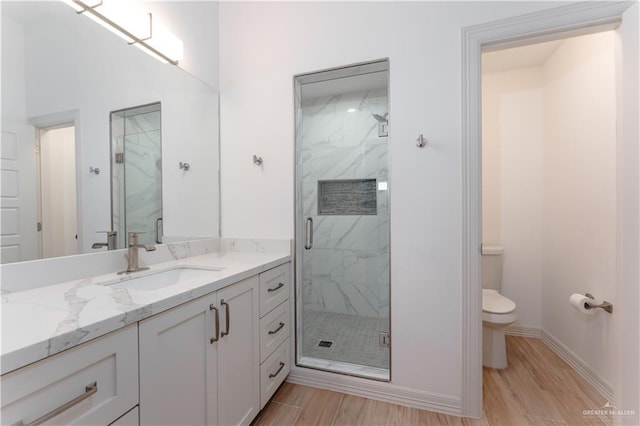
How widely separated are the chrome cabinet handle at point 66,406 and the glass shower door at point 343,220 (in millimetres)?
1242

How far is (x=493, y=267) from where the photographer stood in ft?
7.68

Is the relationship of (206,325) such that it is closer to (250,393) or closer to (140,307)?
(140,307)

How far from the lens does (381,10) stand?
5.26ft

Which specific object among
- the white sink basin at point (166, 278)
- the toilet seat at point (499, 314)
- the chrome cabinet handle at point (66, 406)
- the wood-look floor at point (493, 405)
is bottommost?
the wood-look floor at point (493, 405)

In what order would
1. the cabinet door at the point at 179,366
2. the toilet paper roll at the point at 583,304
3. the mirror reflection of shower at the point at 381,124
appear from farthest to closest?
the mirror reflection of shower at the point at 381,124 < the toilet paper roll at the point at 583,304 < the cabinet door at the point at 179,366

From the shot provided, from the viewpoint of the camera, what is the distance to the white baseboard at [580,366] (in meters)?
1.59

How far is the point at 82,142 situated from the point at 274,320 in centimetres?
129

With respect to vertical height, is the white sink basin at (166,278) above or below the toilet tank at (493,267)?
above

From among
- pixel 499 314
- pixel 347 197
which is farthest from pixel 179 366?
Answer: pixel 499 314

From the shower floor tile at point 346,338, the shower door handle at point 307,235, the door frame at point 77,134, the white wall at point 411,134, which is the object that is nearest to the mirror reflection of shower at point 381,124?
the white wall at point 411,134

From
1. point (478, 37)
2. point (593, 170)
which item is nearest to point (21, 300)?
point (478, 37)

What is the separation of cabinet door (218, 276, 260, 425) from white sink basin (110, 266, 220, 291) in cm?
16

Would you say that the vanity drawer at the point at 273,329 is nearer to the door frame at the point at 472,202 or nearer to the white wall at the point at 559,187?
the door frame at the point at 472,202

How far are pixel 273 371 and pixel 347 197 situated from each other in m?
1.52
